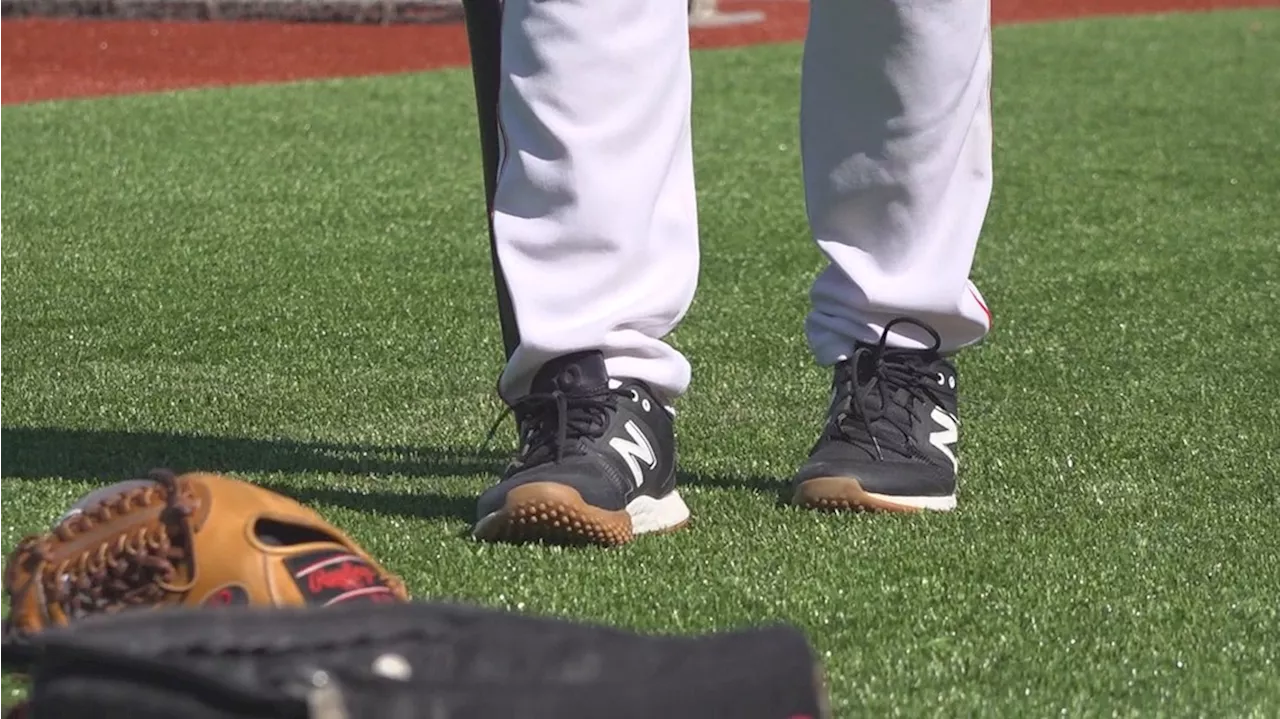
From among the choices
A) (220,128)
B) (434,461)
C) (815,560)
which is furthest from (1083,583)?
(220,128)

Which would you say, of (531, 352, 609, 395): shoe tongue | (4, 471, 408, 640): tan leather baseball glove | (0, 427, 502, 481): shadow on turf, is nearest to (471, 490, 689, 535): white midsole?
(531, 352, 609, 395): shoe tongue

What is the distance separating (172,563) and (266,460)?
933 millimetres

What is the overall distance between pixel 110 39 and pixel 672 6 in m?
8.43

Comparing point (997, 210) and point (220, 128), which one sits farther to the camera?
point (220, 128)

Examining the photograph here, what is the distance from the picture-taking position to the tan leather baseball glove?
148 cm

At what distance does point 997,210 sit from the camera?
4.76 m

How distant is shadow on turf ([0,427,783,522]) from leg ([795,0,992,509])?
0.15m

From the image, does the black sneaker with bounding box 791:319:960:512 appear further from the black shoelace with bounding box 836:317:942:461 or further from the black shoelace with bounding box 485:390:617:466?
the black shoelace with bounding box 485:390:617:466

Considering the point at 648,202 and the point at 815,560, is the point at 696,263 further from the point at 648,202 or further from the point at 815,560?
the point at 815,560

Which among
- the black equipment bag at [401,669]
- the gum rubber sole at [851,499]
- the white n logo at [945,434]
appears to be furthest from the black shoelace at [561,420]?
the black equipment bag at [401,669]

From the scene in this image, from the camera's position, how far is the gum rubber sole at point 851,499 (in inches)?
86.7

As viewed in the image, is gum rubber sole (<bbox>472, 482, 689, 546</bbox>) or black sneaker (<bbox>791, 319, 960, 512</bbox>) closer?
gum rubber sole (<bbox>472, 482, 689, 546</bbox>)

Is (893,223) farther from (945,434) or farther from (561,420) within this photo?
(561,420)

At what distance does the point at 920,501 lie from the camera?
223 cm
